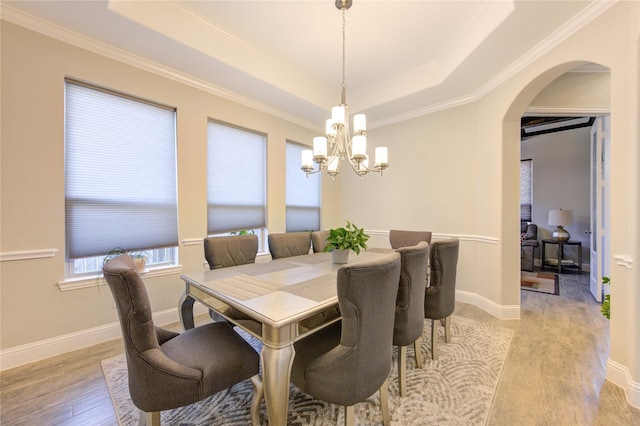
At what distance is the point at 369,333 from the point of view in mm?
1118

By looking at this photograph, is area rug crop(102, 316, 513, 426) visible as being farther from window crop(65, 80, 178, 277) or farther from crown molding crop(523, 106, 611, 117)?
crown molding crop(523, 106, 611, 117)

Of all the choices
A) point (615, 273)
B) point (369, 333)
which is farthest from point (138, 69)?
point (615, 273)

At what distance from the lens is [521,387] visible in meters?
1.72

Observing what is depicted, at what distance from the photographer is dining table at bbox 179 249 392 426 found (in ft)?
3.54

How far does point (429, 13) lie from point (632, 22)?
137 cm

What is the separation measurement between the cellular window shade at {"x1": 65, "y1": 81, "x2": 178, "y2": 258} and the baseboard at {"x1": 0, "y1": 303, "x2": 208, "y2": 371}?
2.33ft

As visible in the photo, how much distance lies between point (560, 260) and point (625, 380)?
4.22 m

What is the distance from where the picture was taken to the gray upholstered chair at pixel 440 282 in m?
1.94

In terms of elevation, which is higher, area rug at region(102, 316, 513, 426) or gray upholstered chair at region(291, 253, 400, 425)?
gray upholstered chair at region(291, 253, 400, 425)

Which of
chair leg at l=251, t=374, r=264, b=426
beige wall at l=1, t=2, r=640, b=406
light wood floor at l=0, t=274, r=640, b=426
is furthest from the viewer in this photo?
beige wall at l=1, t=2, r=640, b=406

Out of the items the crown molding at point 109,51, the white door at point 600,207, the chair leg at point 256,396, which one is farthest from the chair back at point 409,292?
the white door at point 600,207

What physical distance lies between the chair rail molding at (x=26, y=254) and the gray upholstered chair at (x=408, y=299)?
2.83 meters

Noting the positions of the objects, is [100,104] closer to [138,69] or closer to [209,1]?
[138,69]

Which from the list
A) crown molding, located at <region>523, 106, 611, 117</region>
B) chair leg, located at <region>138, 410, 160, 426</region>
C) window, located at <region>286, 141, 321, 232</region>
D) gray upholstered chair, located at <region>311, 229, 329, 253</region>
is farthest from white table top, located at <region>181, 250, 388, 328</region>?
crown molding, located at <region>523, 106, 611, 117</region>
